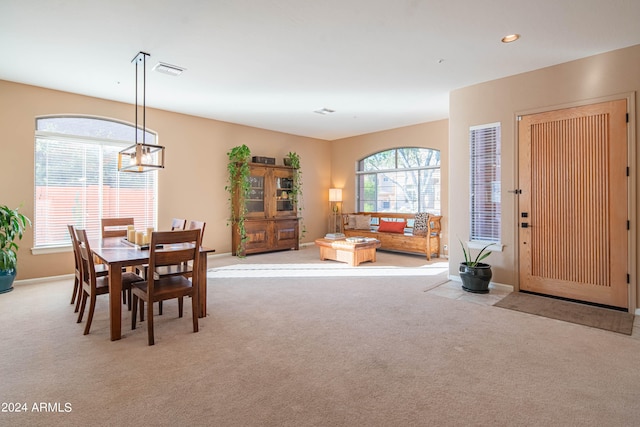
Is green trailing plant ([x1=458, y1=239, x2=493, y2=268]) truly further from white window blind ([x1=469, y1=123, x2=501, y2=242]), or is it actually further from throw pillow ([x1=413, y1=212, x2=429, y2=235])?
throw pillow ([x1=413, y1=212, x2=429, y2=235])

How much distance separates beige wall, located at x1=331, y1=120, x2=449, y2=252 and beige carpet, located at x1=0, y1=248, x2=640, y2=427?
3.99 metres

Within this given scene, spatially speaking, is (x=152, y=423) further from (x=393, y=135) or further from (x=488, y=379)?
(x=393, y=135)

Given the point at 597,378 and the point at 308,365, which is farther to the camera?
the point at 308,365

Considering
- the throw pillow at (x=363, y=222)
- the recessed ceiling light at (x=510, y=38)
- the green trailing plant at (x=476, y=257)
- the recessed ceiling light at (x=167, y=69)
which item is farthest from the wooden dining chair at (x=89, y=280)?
the throw pillow at (x=363, y=222)

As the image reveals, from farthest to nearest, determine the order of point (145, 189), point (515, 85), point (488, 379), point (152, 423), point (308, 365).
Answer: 1. point (145, 189)
2. point (515, 85)
3. point (308, 365)
4. point (488, 379)
5. point (152, 423)

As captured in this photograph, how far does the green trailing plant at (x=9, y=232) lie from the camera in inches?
165

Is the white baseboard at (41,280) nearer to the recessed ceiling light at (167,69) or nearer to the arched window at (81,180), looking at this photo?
the arched window at (81,180)

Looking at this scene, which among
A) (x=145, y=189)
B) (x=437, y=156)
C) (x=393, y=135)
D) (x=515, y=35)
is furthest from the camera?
(x=393, y=135)

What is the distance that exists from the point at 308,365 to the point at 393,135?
6446 millimetres

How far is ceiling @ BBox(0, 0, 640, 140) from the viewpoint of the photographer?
2.88 m

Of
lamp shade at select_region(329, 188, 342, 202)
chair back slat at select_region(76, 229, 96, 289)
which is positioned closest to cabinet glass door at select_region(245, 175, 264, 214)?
lamp shade at select_region(329, 188, 342, 202)

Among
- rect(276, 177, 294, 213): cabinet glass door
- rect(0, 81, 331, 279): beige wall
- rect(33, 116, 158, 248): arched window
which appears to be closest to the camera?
rect(0, 81, 331, 279): beige wall

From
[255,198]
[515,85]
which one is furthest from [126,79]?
[515,85]

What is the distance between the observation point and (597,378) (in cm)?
223
